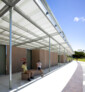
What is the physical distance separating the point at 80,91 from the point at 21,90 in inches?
98.1

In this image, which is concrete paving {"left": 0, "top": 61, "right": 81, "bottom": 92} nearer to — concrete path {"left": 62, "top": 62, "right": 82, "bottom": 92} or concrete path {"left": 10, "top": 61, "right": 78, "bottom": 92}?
concrete path {"left": 10, "top": 61, "right": 78, "bottom": 92}

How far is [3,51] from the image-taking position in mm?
7539

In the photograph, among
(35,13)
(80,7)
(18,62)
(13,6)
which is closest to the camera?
(13,6)

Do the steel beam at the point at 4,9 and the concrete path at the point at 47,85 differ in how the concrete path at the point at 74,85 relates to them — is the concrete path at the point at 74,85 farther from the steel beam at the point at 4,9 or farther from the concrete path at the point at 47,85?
the steel beam at the point at 4,9

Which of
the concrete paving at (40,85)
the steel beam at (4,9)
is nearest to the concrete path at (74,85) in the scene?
the concrete paving at (40,85)

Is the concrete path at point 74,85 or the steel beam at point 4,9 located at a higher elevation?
the steel beam at point 4,9

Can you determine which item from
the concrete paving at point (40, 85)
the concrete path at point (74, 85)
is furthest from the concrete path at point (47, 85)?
the concrete path at point (74, 85)

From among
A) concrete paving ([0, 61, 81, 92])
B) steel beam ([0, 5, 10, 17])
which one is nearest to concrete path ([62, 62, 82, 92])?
concrete paving ([0, 61, 81, 92])

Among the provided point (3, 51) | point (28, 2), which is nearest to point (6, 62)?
point (3, 51)

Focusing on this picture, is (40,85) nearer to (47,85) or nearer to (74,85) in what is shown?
(47,85)

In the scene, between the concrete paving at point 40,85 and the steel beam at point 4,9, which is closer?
the steel beam at point 4,9

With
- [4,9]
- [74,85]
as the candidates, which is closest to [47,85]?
[74,85]

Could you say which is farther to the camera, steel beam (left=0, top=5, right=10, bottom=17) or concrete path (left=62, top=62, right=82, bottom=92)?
concrete path (left=62, top=62, right=82, bottom=92)

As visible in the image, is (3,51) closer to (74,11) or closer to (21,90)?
(21,90)
